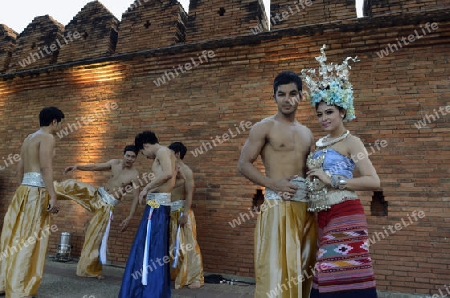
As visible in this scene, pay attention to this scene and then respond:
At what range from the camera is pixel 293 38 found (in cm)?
522

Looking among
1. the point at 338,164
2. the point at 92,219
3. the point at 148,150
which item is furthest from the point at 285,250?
the point at 92,219

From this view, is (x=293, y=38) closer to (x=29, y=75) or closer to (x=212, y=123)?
(x=212, y=123)

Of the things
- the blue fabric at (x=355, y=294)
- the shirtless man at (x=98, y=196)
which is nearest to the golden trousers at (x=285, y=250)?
the blue fabric at (x=355, y=294)

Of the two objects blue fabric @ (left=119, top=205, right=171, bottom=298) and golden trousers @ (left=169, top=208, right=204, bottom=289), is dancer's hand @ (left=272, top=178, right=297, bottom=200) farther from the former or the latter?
golden trousers @ (left=169, top=208, right=204, bottom=289)

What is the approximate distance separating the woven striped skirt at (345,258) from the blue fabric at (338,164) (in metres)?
0.24

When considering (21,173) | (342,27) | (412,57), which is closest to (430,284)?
(412,57)

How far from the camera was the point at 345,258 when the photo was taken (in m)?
2.15

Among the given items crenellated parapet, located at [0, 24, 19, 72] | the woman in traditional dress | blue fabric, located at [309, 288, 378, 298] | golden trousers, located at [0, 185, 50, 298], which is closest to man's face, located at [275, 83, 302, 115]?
the woman in traditional dress

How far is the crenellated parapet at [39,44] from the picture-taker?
7.44m

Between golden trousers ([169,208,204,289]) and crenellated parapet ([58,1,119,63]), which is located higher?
crenellated parapet ([58,1,119,63])

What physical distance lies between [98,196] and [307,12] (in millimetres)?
5025

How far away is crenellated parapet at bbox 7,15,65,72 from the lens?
7.44 metres

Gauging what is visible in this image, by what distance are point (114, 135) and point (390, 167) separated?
517 cm

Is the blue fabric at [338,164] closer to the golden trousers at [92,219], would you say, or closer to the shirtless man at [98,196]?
the shirtless man at [98,196]
